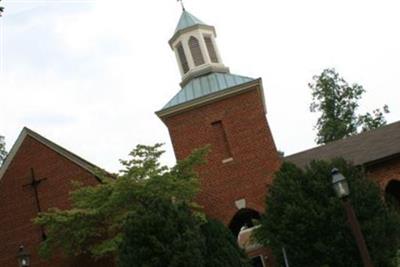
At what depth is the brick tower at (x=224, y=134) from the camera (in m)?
24.2

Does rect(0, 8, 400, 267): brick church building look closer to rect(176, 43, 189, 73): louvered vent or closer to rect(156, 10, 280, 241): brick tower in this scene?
rect(156, 10, 280, 241): brick tower

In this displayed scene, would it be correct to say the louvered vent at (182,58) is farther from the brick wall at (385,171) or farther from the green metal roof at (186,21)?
the brick wall at (385,171)

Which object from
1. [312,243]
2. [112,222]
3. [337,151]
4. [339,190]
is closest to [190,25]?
[337,151]

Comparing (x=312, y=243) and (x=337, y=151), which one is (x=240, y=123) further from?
(x=312, y=243)

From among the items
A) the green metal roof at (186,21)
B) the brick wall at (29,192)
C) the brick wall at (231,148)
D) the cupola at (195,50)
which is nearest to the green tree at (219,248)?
the brick wall at (231,148)

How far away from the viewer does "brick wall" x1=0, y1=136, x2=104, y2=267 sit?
2502cm

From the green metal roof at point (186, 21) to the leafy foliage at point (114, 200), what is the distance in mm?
8288

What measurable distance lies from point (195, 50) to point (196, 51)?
0.21ft

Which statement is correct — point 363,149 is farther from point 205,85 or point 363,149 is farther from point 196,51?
point 196,51

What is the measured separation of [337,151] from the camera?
2747cm

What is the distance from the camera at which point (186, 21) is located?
27.8 meters

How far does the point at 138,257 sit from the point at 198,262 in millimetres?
1553

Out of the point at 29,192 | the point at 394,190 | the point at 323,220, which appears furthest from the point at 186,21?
the point at 323,220

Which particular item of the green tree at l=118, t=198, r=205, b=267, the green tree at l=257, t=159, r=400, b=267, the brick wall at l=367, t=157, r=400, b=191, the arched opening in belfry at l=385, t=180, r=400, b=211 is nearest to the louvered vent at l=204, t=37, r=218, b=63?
the brick wall at l=367, t=157, r=400, b=191
